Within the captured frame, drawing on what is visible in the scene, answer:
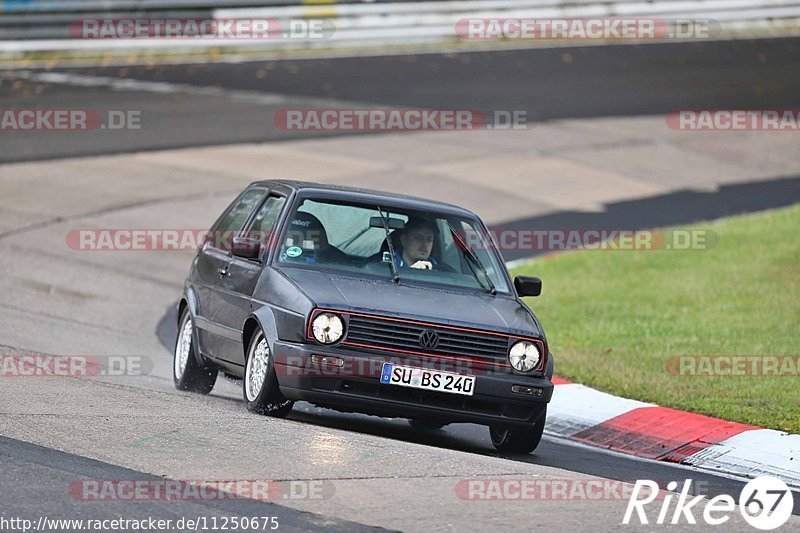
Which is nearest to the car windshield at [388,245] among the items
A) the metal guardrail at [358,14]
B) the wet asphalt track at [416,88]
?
the wet asphalt track at [416,88]

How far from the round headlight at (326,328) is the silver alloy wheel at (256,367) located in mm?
456

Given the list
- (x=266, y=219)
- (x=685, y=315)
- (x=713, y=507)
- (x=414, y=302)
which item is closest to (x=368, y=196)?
(x=266, y=219)

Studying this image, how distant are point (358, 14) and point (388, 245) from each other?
78.7 ft

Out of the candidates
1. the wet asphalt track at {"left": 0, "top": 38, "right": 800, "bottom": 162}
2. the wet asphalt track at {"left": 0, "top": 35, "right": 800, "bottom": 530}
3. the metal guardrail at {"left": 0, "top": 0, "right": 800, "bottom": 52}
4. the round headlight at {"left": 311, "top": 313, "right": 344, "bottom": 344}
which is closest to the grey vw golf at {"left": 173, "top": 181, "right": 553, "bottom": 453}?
the round headlight at {"left": 311, "top": 313, "right": 344, "bottom": 344}

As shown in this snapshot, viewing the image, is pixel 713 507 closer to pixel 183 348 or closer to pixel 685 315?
pixel 183 348

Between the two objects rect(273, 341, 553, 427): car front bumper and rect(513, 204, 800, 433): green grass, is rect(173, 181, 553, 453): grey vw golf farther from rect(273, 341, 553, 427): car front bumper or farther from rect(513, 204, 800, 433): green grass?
rect(513, 204, 800, 433): green grass

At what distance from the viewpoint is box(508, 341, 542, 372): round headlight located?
→ 8.84 metres

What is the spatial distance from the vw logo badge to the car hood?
0.28ft

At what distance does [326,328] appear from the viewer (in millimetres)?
8586

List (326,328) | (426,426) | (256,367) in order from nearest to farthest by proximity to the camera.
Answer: (326,328)
(256,367)
(426,426)

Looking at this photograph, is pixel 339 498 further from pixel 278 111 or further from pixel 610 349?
pixel 278 111

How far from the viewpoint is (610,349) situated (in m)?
13.0

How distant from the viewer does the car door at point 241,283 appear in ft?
31.4

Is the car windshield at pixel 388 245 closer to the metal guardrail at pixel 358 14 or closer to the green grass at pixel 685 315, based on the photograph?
the green grass at pixel 685 315
